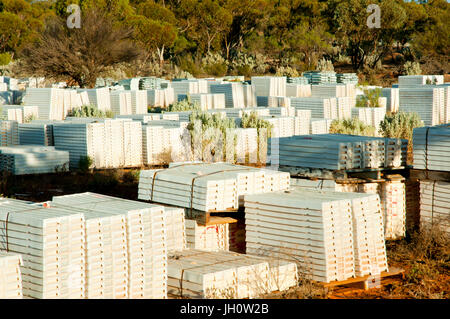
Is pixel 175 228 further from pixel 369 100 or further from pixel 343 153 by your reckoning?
pixel 369 100

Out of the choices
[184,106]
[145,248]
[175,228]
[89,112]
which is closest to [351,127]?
[184,106]

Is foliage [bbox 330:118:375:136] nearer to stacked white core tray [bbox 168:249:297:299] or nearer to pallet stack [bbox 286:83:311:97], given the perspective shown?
pallet stack [bbox 286:83:311:97]

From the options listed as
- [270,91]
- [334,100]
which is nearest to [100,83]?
[270,91]

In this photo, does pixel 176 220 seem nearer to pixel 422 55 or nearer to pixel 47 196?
pixel 47 196

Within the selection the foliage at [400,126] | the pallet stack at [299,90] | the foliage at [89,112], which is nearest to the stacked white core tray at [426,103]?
the pallet stack at [299,90]

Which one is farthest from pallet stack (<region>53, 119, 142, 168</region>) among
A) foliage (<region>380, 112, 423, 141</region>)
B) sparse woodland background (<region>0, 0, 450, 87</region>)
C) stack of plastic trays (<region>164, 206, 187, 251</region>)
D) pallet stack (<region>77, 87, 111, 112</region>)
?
sparse woodland background (<region>0, 0, 450, 87</region>)

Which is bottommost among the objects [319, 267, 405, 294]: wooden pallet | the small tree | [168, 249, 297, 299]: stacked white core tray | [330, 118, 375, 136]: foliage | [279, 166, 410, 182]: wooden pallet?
[319, 267, 405, 294]: wooden pallet

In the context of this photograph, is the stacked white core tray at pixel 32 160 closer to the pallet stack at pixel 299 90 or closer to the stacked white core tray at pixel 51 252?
the stacked white core tray at pixel 51 252
